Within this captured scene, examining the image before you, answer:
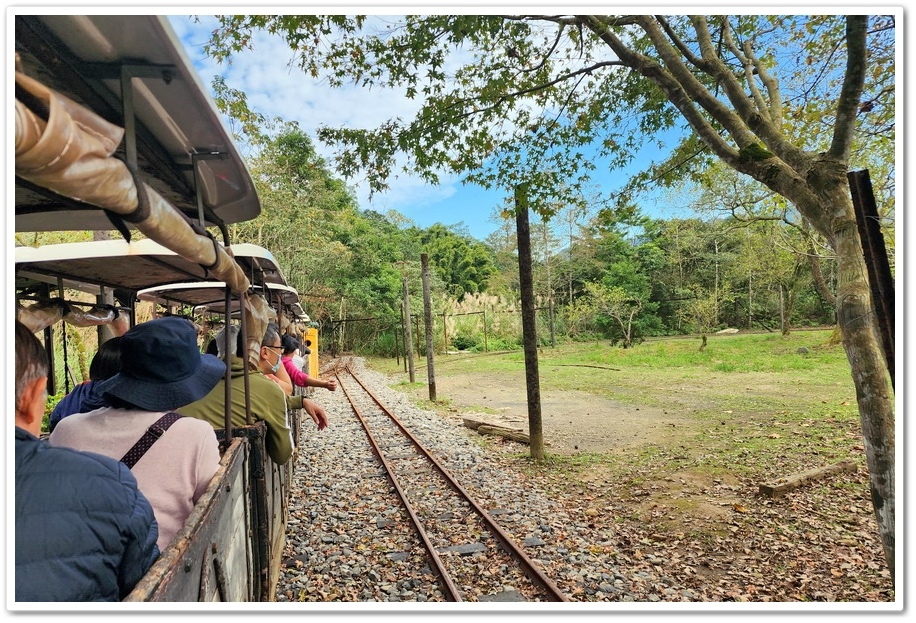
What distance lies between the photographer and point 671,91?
468 centimetres

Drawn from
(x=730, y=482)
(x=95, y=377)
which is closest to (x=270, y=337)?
(x=95, y=377)

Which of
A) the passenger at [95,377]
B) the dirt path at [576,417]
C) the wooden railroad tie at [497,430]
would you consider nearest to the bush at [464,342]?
the dirt path at [576,417]

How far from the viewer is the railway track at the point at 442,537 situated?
154 inches

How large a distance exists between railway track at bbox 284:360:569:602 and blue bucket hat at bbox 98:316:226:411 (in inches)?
107

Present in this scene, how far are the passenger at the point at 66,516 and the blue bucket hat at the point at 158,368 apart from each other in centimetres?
48

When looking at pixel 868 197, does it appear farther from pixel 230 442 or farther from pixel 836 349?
pixel 836 349

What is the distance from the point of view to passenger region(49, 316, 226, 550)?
179cm

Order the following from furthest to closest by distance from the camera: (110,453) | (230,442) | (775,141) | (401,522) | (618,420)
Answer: (618,420), (401,522), (775,141), (230,442), (110,453)

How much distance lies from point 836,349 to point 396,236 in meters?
26.9

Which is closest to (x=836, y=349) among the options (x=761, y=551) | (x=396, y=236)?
(x=761, y=551)

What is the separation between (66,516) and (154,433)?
63 centimetres

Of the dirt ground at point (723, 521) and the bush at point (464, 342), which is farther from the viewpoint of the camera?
the bush at point (464, 342)

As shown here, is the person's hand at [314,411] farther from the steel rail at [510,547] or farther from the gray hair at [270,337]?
the steel rail at [510,547]

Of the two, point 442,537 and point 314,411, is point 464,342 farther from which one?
point 314,411
